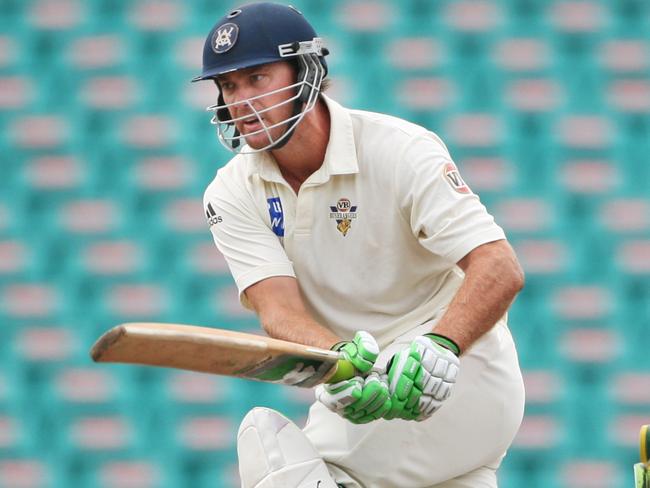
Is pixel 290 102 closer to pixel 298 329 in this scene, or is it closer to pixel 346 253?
pixel 346 253

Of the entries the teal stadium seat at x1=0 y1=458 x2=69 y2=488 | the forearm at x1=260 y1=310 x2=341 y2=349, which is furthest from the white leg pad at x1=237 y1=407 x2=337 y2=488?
the teal stadium seat at x1=0 y1=458 x2=69 y2=488

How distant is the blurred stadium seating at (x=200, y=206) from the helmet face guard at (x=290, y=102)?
5.46 ft

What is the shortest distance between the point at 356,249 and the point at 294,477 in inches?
17.3

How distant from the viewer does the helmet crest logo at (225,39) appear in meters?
2.49

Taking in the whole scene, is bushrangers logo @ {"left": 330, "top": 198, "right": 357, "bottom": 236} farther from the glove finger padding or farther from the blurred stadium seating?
the blurred stadium seating

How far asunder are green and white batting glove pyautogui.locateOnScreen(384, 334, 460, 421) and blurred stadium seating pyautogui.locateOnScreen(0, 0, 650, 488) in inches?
72.6

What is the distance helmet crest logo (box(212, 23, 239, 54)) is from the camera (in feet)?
8.18

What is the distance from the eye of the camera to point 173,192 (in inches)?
170

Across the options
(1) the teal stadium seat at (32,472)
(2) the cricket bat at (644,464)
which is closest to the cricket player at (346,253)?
(2) the cricket bat at (644,464)

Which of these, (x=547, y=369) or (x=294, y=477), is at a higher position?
(x=294, y=477)

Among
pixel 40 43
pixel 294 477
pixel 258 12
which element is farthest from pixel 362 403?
pixel 40 43

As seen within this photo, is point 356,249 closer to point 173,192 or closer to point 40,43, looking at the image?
point 173,192

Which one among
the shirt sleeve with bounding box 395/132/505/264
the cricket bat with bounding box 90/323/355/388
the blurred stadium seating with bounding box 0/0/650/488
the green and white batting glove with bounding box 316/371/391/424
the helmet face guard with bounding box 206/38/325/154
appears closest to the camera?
the cricket bat with bounding box 90/323/355/388

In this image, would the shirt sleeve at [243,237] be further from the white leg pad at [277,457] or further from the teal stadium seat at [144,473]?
the teal stadium seat at [144,473]
